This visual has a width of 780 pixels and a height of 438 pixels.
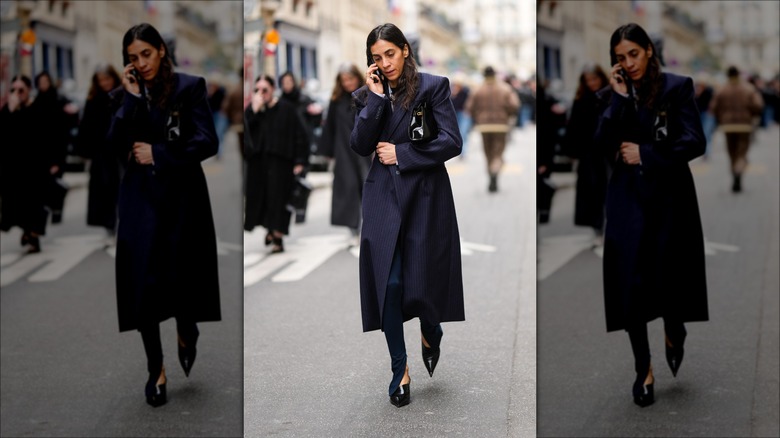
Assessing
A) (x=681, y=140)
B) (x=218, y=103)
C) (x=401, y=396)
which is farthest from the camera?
(x=218, y=103)

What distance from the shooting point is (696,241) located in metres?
5.29

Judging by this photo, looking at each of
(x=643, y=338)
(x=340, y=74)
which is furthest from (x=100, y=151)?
(x=643, y=338)

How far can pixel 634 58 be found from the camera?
5027 millimetres

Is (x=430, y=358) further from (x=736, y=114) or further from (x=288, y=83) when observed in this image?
(x=288, y=83)

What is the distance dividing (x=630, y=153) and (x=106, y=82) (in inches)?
97.2

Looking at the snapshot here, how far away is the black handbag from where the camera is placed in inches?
171

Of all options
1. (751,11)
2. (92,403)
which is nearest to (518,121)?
(751,11)

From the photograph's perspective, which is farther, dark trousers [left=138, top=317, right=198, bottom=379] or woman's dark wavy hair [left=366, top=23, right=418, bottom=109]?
dark trousers [left=138, top=317, right=198, bottom=379]

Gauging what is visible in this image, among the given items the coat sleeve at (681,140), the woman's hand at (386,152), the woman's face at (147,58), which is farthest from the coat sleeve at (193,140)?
the coat sleeve at (681,140)

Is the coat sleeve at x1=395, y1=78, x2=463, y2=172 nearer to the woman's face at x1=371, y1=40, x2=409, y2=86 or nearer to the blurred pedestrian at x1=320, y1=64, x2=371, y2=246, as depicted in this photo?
the woman's face at x1=371, y1=40, x2=409, y2=86

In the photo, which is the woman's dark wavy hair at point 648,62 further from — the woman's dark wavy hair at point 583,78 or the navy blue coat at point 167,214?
the navy blue coat at point 167,214

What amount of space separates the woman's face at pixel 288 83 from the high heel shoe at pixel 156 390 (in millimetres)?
1733

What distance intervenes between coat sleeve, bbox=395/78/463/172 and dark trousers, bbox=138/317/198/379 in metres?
1.58

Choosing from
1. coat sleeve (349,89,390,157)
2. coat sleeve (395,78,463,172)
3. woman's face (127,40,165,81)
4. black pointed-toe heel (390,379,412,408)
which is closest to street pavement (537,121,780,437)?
black pointed-toe heel (390,379,412,408)
